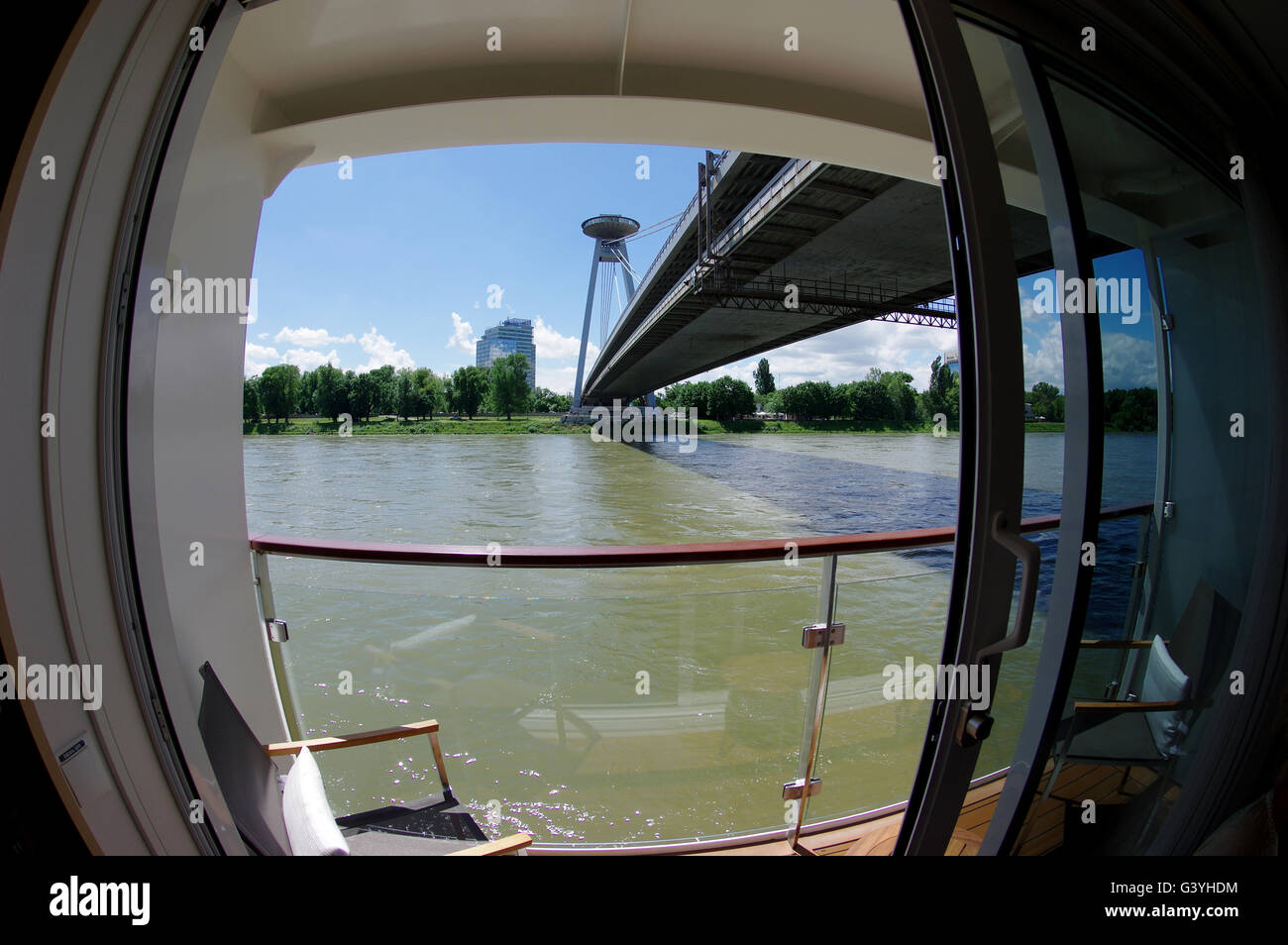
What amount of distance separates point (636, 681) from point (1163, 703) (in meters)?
0.99

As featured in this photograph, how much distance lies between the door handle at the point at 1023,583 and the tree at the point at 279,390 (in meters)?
11.9

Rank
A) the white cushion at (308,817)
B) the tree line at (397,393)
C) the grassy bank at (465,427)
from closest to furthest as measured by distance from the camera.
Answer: the white cushion at (308,817), the tree line at (397,393), the grassy bank at (465,427)

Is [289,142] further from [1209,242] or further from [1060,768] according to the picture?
[1060,768]

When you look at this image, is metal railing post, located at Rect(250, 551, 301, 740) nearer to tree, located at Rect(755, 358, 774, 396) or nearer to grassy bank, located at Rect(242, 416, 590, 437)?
grassy bank, located at Rect(242, 416, 590, 437)

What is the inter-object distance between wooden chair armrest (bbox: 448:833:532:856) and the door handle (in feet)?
2.48

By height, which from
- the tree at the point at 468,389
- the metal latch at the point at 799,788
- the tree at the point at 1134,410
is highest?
the tree at the point at 468,389

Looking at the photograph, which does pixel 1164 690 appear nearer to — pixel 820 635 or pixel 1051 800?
pixel 1051 800

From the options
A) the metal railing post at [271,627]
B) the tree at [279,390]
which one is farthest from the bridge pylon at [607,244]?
the metal railing post at [271,627]

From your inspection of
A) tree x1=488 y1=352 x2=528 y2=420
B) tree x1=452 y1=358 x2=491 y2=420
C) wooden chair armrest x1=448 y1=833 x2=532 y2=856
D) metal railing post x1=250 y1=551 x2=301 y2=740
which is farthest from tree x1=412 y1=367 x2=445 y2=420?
wooden chair armrest x1=448 y1=833 x2=532 y2=856

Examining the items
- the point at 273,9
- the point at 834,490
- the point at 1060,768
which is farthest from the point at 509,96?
the point at 834,490

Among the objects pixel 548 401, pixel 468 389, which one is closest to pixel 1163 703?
pixel 468 389

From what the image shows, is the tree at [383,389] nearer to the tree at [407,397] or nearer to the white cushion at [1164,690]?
the tree at [407,397]

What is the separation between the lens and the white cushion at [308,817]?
0.82 meters

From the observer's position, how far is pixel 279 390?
419 inches
